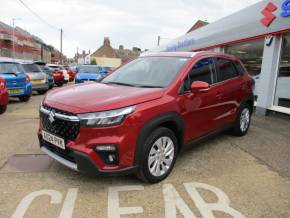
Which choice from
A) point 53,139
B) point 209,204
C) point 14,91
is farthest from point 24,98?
point 209,204

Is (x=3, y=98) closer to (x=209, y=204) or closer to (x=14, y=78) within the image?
(x=14, y=78)

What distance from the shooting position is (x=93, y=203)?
3.18m

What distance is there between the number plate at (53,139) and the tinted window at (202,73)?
1.82 m

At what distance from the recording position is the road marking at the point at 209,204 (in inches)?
120

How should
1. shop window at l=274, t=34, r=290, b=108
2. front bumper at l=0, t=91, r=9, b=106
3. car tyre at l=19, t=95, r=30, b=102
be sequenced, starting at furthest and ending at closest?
car tyre at l=19, t=95, r=30, b=102, shop window at l=274, t=34, r=290, b=108, front bumper at l=0, t=91, r=9, b=106

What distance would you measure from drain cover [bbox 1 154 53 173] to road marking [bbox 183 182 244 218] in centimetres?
213

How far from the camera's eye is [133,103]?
3.26m

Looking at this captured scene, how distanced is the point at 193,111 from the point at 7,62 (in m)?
8.73

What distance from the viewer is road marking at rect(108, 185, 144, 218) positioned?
118 inches

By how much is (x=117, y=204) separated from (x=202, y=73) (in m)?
2.44

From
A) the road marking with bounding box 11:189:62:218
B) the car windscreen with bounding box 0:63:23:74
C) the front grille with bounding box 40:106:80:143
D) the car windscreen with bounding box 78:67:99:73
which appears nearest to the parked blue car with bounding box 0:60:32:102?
the car windscreen with bounding box 0:63:23:74

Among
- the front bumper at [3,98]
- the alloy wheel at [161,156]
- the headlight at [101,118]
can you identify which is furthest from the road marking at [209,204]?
the front bumper at [3,98]

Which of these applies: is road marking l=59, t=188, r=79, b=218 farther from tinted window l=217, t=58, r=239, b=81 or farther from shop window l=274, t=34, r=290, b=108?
shop window l=274, t=34, r=290, b=108

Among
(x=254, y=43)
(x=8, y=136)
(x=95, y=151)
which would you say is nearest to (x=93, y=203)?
(x=95, y=151)
